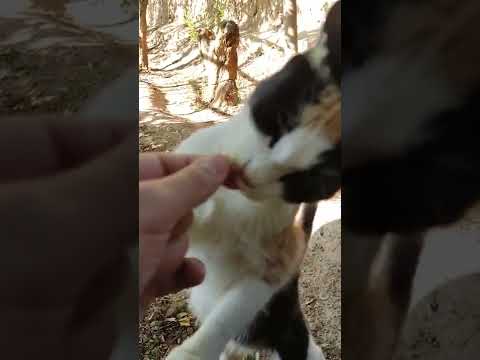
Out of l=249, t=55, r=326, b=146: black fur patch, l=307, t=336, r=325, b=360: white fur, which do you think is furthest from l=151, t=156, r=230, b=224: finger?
l=307, t=336, r=325, b=360: white fur

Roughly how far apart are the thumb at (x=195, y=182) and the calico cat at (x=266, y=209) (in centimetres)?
2

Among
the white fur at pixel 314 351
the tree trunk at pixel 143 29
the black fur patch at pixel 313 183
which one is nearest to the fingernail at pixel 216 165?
the black fur patch at pixel 313 183

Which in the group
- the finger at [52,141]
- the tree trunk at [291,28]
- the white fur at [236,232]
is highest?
the tree trunk at [291,28]

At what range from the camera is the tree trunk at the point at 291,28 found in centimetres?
89

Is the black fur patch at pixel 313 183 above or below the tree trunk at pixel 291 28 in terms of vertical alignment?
below

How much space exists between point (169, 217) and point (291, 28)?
385 mm

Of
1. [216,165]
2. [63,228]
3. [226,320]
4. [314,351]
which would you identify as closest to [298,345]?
[314,351]

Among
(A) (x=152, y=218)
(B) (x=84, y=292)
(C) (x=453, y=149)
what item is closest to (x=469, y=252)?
(C) (x=453, y=149)

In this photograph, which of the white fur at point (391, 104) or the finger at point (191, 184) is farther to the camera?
the white fur at point (391, 104)

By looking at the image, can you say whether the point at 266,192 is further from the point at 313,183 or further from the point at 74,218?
the point at 74,218

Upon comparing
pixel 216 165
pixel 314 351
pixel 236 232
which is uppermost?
pixel 216 165

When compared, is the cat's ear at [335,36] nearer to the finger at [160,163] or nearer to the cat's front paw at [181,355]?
the finger at [160,163]

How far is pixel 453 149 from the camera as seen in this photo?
0.99m

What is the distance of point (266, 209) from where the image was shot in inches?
35.4
